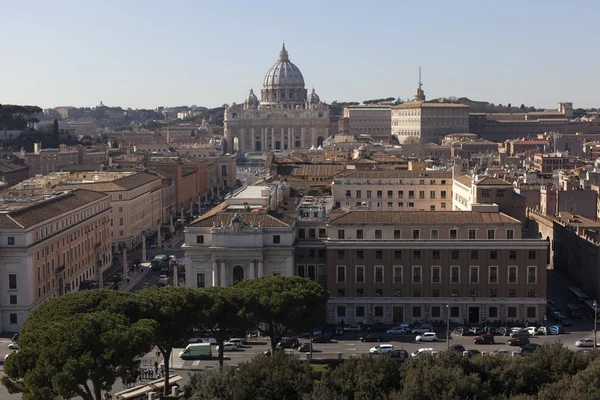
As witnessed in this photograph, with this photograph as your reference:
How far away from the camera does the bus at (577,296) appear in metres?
41.0

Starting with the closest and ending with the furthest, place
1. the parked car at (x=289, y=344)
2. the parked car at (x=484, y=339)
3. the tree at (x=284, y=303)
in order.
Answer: the tree at (x=284, y=303)
the parked car at (x=289, y=344)
the parked car at (x=484, y=339)

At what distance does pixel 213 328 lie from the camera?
30359mm

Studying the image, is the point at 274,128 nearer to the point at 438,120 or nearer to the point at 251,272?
the point at 438,120

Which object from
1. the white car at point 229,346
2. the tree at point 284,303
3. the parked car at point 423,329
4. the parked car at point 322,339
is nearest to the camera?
the tree at point 284,303

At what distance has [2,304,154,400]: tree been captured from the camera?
24.2 m

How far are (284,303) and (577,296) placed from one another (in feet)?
50.2

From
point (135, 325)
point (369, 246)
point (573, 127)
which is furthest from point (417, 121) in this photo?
point (135, 325)

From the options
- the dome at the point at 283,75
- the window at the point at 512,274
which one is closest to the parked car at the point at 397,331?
the window at the point at 512,274

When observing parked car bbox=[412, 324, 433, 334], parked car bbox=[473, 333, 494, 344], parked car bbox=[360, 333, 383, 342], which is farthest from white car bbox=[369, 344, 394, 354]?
parked car bbox=[473, 333, 494, 344]

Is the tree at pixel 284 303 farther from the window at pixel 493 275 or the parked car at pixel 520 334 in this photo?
the window at pixel 493 275

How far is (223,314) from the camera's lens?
2998cm

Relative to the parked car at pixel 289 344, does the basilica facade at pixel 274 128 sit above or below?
above

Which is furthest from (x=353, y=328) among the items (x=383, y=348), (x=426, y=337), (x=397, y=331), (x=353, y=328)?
(x=383, y=348)

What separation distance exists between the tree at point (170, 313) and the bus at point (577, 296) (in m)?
17.9
